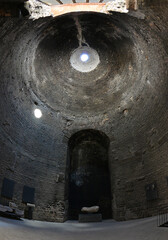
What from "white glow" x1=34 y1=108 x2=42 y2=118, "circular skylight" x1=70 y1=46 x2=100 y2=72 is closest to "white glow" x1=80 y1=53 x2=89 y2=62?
"circular skylight" x1=70 y1=46 x2=100 y2=72

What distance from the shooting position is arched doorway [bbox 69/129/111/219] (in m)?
9.45

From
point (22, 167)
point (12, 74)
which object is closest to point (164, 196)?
point (22, 167)

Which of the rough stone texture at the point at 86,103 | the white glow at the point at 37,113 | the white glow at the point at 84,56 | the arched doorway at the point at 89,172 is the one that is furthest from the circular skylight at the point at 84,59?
the arched doorway at the point at 89,172

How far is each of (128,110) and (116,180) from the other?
3025mm

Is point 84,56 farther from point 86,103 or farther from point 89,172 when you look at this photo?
point 89,172

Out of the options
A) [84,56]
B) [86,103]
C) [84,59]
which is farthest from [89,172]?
[84,56]

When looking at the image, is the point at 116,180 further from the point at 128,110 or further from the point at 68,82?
the point at 68,82

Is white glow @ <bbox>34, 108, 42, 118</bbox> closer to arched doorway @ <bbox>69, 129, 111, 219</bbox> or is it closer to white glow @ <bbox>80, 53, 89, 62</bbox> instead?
arched doorway @ <bbox>69, 129, 111, 219</bbox>

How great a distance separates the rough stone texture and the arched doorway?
2.28 feet

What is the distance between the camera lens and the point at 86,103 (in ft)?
38.0

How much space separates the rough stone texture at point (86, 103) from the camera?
7883 mm

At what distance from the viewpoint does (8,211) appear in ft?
22.2

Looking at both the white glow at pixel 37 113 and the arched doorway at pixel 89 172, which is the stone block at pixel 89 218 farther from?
the white glow at pixel 37 113

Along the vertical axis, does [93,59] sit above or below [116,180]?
above
